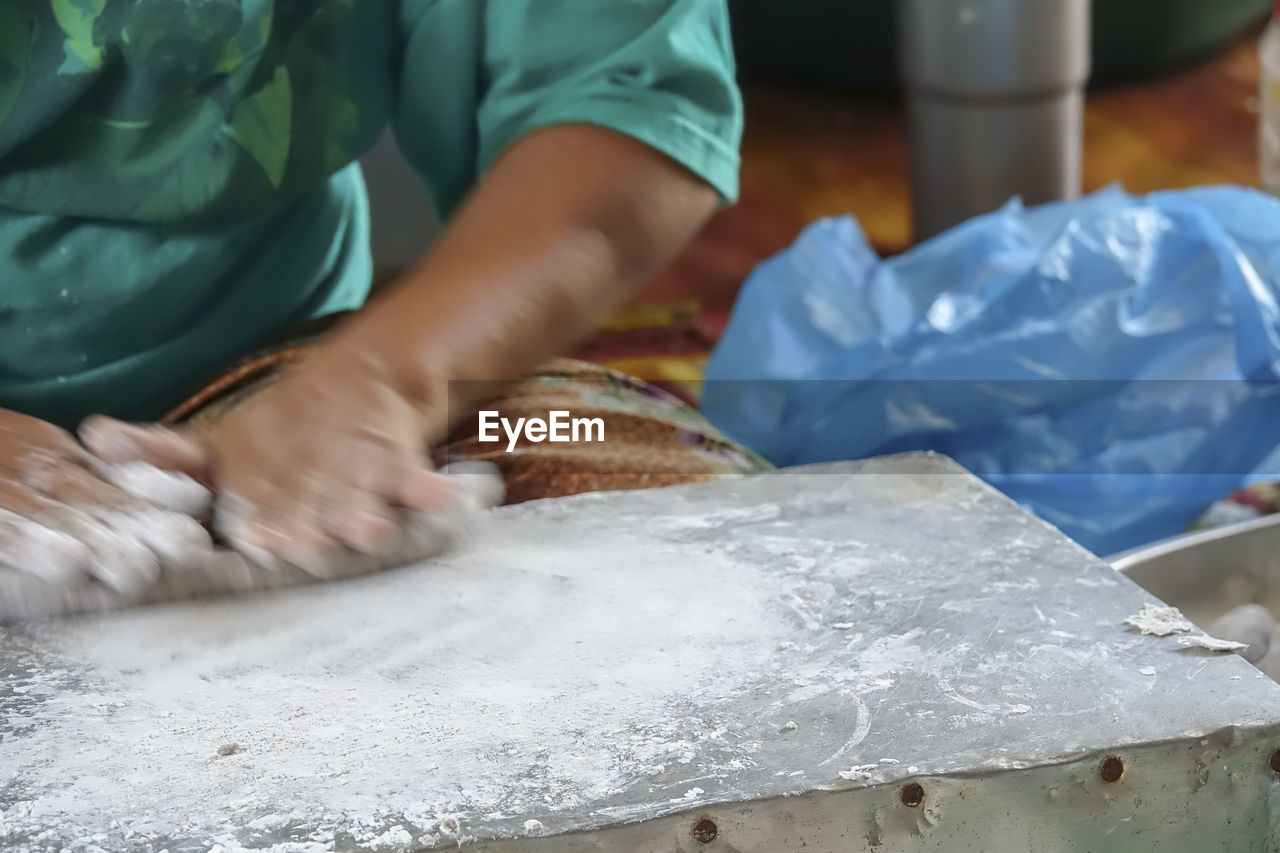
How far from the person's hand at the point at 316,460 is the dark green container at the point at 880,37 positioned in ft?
7.16

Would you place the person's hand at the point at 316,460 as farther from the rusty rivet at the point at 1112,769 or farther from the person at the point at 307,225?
the rusty rivet at the point at 1112,769

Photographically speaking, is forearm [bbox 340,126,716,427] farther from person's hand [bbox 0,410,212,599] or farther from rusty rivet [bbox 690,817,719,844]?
rusty rivet [bbox 690,817,719,844]

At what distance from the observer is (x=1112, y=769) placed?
50cm

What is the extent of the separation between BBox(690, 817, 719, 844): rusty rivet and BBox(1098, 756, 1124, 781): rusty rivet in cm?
15

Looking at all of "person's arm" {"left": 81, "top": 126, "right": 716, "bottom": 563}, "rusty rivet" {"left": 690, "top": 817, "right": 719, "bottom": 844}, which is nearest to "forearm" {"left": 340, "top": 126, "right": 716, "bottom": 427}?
"person's arm" {"left": 81, "top": 126, "right": 716, "bottom": 563}

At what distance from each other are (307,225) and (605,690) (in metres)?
0.53

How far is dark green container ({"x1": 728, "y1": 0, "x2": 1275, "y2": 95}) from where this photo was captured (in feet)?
8.86

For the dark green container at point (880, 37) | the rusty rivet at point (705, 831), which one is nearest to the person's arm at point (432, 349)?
the rusty rivet at point (705, 831)

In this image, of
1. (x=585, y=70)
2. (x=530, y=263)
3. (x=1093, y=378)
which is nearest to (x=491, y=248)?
(x=530, y=263)

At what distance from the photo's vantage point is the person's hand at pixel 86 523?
2.11ft

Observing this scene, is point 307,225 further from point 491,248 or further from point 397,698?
point 397,698

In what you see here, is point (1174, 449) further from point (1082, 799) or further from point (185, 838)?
point (185, 838)

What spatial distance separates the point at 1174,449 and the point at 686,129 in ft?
2.37

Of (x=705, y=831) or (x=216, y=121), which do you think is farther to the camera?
(x=216, y=121)
